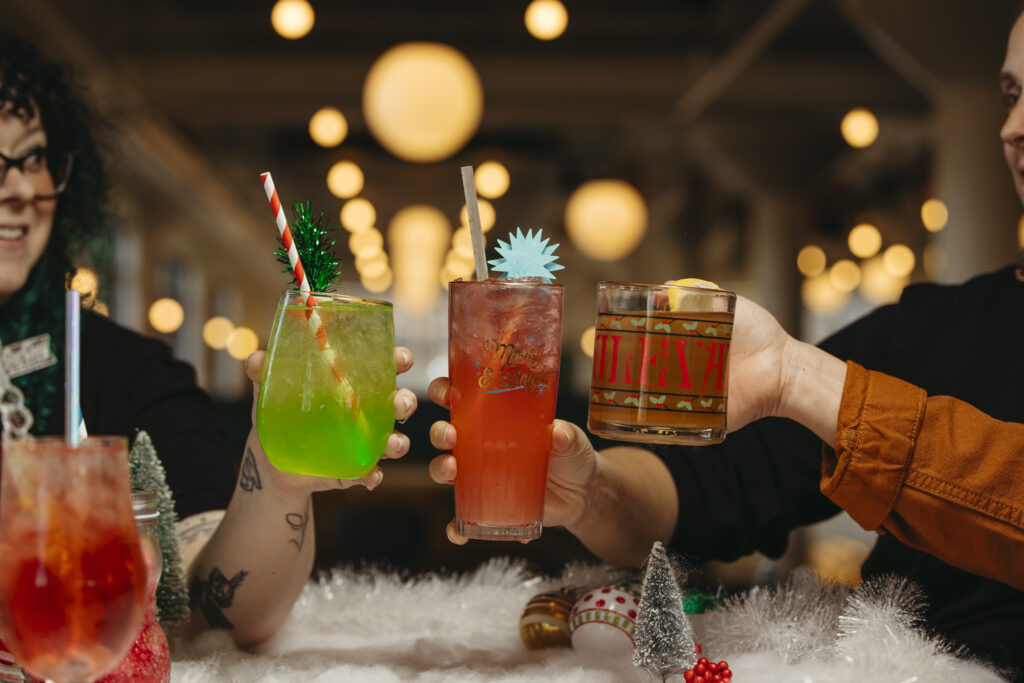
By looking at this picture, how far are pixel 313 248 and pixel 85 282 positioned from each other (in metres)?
1.19

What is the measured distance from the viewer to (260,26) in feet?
25.1

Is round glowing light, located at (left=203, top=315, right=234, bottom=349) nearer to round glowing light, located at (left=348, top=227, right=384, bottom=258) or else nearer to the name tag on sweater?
round glowing light, located at (left=348, top=227, right=384, bottom=258)

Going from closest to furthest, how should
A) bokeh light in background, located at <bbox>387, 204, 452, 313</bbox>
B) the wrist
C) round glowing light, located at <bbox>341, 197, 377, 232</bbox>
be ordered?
the wrist
round glowing light, located at <bbox>341, 197, 377, 232</bbox>
bokeh light in background, located at <bbox>387, 204, 452, 313</bbox>

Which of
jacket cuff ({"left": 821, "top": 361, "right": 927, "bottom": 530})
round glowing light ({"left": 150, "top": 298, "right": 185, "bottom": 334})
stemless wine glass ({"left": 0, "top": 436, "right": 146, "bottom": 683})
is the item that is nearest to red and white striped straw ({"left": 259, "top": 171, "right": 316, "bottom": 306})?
stemless wine glass ({"left": 0, "top": 436, "right": 146, "bottom": 683})

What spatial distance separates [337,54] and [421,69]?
400cm

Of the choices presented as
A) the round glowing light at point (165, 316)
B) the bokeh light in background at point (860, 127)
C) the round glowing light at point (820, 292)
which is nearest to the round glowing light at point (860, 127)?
the bokeh light in background at point (860, 127)

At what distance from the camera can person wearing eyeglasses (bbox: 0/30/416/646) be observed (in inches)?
55.9

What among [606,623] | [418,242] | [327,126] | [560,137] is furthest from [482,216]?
[560,137]

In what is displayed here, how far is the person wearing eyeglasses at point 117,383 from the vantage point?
4.66ft

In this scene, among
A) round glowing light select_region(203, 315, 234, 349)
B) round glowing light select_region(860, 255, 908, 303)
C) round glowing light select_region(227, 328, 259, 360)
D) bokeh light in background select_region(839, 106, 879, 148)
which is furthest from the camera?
round glowing light select_region(227, 328, 259, 360)

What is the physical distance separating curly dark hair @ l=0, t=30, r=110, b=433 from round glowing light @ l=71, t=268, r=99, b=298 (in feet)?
0.13

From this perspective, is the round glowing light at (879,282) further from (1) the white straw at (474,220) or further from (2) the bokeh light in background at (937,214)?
(1) the white straw at (474,220)

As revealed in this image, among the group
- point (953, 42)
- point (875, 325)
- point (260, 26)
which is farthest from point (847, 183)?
point (875, 325)

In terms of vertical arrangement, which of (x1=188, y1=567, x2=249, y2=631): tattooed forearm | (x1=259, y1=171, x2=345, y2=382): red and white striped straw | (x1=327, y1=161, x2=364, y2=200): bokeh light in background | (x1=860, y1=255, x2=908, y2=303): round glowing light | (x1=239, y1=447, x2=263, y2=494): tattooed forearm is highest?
(x1=327, y1=161, x2=364, y2=200): bokeh light in background
